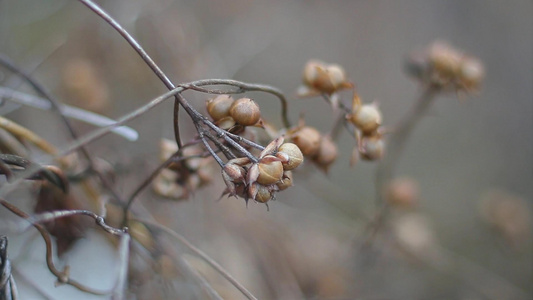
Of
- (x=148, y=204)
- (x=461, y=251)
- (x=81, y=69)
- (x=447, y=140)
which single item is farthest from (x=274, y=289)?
(x=447, y=140)

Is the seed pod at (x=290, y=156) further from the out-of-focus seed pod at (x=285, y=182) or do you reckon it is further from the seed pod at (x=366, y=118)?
the seed pod at (x=366, y=118)

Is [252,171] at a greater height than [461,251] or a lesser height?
lesser

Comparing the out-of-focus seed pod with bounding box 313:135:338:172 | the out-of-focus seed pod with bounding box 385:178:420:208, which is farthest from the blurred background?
the out-of-focus seed pod with bounding box 313:135:338:172

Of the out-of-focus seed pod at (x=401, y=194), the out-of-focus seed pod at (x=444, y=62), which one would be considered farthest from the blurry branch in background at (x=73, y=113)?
the out-of-focus seed pod at (x=401, y=194)

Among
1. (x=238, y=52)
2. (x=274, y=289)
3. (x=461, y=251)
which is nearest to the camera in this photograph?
(x=274, y=289)

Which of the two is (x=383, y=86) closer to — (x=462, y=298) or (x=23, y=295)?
(x=462, y=298)

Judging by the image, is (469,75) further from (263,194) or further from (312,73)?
(263,194)
